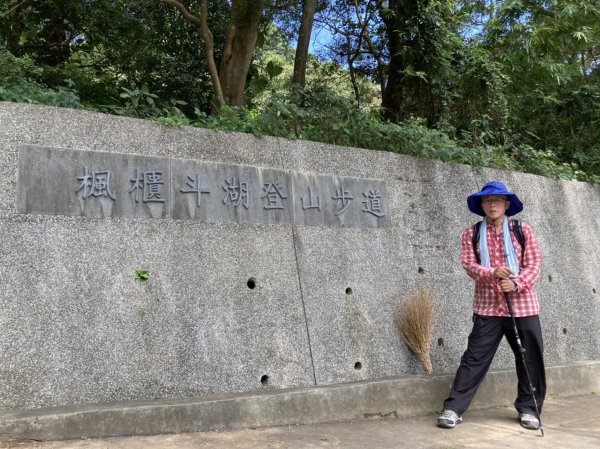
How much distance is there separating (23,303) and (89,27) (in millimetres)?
6363

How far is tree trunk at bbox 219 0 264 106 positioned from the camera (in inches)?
277

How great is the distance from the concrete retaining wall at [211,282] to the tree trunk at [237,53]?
2.85m

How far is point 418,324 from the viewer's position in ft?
14.6

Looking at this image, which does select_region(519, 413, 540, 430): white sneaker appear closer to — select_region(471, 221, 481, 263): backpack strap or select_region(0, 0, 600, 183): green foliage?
select_region(471, 221, 481, 263): backpack strap

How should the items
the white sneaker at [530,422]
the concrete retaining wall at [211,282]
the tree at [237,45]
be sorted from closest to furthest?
the concrete retaining wall at [211,282] → the white sneaker at [530,422] → the tree at [237,45]

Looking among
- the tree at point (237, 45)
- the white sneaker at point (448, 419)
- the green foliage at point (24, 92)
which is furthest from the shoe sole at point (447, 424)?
the tree at point (237, 45)

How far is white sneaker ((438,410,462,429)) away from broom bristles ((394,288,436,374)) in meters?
0.72

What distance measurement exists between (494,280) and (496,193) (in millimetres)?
608

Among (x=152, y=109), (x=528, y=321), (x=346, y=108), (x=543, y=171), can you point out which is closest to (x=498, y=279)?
(x=528, y=321)

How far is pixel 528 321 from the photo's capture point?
A: 3.88m

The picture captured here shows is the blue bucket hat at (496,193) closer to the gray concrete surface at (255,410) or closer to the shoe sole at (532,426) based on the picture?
the gray concrete surface at (255,410)

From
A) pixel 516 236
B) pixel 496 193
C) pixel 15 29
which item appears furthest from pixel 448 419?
pixel 15 29

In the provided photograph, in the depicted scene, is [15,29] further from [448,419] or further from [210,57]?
[448,419]

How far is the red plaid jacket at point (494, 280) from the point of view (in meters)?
3.85
